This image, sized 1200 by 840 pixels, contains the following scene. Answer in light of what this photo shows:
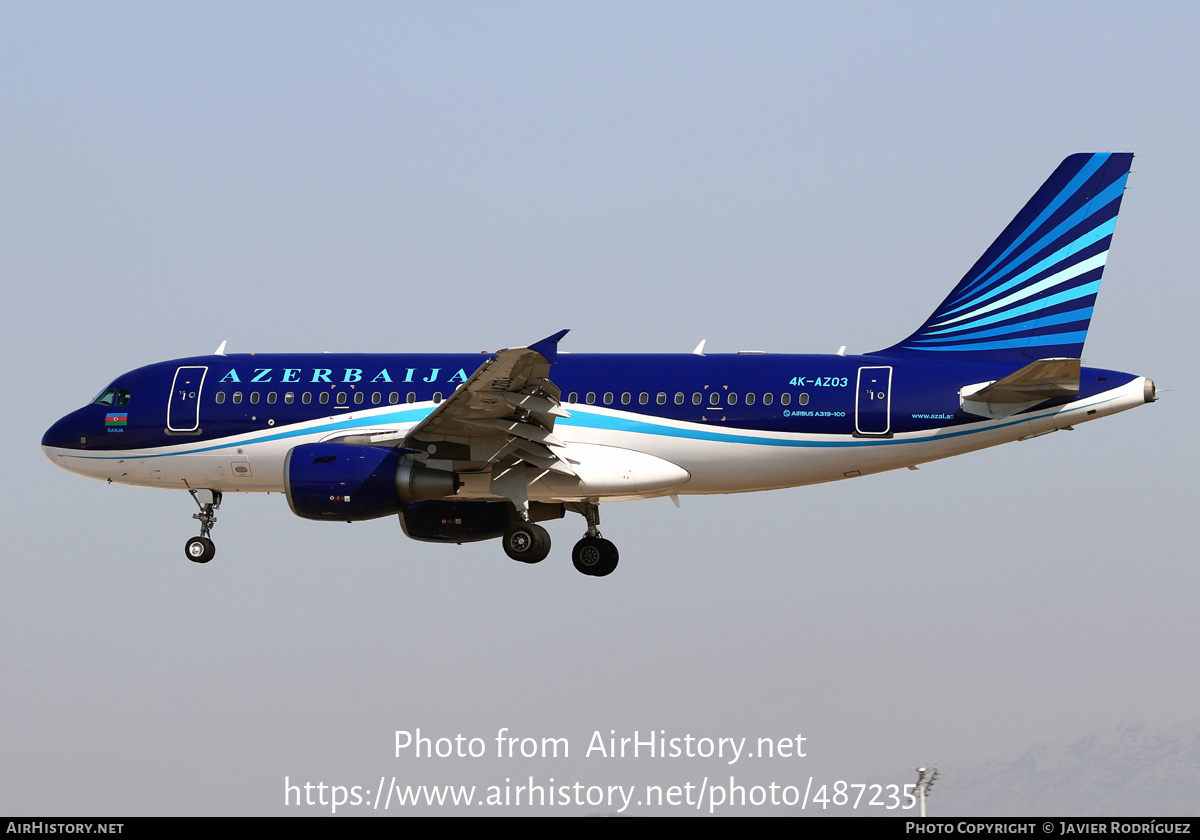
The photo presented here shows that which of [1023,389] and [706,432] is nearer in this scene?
[1023,389]

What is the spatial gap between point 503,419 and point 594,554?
5533 mm

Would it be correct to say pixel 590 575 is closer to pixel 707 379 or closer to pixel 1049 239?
pixel 707 379

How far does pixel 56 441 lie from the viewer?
123 feet

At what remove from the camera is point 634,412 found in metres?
33.6

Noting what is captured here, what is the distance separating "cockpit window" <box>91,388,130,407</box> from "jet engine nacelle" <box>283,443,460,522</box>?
6.21 m

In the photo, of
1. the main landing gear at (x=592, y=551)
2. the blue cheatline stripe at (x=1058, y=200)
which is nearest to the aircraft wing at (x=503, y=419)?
the main landing gear at (x=592, y=551)

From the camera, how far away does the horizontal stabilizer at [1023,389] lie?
30.6 meters

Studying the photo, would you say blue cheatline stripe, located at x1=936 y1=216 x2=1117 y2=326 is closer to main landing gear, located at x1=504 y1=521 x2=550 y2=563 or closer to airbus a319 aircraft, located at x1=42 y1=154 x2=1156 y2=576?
airbus a319 aircraft, located at x1=42 y1=154 x2=1156 y2=576

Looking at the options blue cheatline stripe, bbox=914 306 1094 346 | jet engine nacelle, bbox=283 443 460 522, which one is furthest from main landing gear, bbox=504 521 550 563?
blue cheatline stripe, bbox=914 306 1094 346

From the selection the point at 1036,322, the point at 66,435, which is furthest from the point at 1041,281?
the point at 66,435

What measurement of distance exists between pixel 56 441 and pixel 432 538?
9707mm

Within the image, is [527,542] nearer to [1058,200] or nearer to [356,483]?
[356,483]

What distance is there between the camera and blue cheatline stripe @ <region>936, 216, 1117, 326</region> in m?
33.9

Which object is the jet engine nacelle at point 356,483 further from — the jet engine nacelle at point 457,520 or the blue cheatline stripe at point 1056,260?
the blue cheatline stripe at point 1056,260
